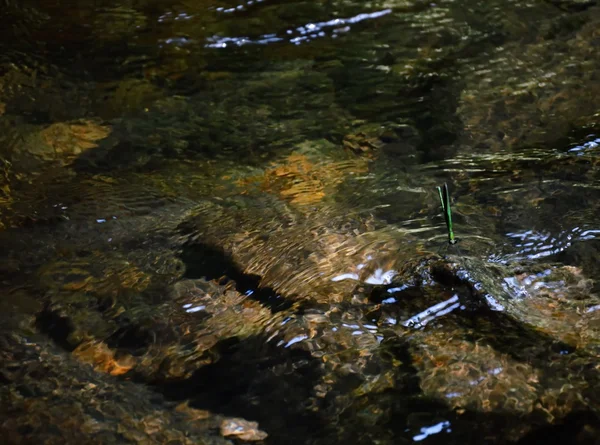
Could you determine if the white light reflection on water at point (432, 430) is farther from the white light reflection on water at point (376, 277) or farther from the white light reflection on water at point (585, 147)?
the white light reflection on water at point (585, 147)

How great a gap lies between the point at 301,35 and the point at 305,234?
268cm

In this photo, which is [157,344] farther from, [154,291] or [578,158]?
[578,158]

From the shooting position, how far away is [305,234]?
2.57 m

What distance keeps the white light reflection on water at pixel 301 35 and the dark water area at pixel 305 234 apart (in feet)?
0.07

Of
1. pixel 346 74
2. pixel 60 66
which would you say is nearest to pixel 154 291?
pixel 346 74

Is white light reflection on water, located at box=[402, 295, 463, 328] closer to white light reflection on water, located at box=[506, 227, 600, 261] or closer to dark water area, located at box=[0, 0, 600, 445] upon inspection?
dark water area, located at box=[0, 0, 600, 445]

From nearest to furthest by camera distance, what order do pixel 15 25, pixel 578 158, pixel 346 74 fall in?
pixel 578 158 → pixel 346 74 → pixel 15 25

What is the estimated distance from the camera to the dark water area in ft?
5.88

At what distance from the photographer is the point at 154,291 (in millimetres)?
2389

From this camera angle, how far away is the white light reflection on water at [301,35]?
470 centimetres

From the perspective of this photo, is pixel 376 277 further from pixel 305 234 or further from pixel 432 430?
pixel 432 430

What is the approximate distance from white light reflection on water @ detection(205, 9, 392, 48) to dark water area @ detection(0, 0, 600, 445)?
0.02 m

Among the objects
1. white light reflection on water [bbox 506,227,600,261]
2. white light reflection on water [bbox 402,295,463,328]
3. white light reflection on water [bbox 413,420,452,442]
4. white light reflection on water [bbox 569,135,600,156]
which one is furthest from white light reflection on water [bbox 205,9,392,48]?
white light reflection on water [bbox 413,420,452,442]

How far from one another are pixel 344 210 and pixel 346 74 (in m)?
1.74
